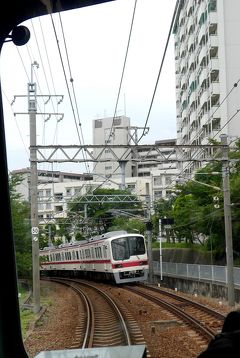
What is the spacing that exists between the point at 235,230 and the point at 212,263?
3.87 ft

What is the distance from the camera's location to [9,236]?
249cm

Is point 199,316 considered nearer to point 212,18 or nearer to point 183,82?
point 183,82

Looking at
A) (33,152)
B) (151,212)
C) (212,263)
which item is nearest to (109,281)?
(151,212)

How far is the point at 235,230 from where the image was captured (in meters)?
8.64

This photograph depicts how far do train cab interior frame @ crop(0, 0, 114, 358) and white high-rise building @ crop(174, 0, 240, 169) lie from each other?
1.05 m

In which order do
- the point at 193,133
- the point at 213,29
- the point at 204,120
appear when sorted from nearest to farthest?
1. the point at 213,29
2. the point at 204,120
3. the point at 193,133

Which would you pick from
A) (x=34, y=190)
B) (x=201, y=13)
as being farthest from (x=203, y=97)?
(x=34, y=190)

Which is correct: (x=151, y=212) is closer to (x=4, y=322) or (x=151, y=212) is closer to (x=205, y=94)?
(x=205, y=94)

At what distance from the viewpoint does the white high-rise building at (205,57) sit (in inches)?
124

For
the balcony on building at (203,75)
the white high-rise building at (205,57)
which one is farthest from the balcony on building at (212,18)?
the balcony on building at (203,75)

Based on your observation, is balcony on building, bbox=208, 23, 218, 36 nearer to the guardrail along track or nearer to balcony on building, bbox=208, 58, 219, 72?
balcony on building, bbox=208, 58, 219, 72

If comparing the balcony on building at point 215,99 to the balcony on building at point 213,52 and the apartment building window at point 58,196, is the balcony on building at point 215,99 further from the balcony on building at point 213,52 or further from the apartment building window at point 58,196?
the apartment building window at point 58,196

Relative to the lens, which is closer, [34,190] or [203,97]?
[203,97]

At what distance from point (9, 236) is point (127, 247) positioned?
1198 cm
